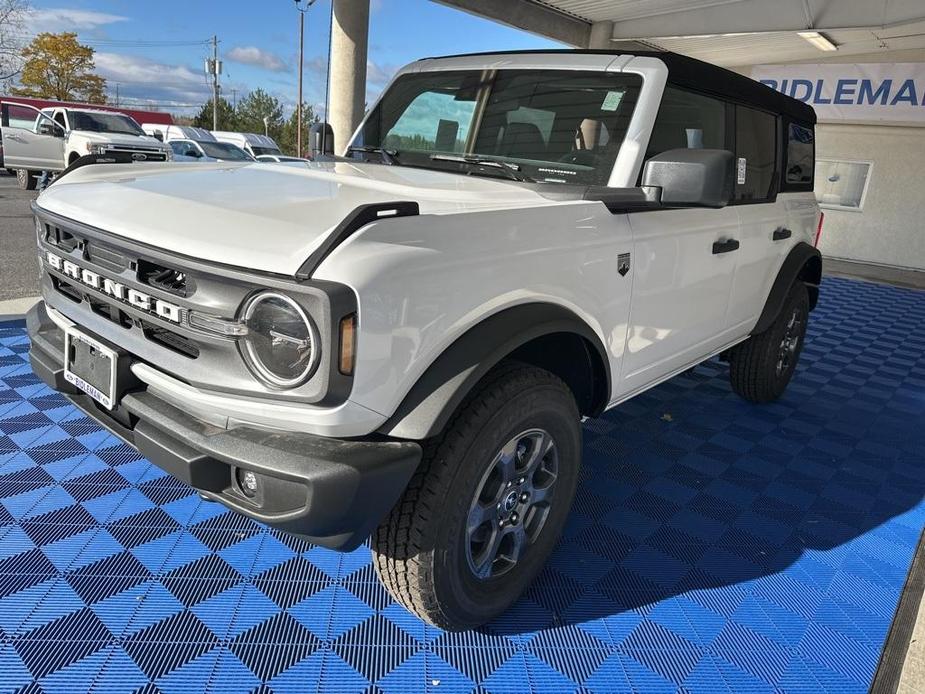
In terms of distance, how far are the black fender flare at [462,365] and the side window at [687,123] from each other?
105 centimetres

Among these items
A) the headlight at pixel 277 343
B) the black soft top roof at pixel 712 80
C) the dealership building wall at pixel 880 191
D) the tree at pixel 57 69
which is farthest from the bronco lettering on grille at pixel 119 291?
the tree at pixel 57 69

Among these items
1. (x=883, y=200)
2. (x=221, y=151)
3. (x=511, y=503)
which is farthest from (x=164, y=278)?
(x=221, y=151)

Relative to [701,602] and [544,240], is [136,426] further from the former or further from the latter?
[701,602]

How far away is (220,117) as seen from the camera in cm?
6062

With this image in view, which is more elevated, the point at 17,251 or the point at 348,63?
the point at 348,63

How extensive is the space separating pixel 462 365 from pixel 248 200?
2.60 feet

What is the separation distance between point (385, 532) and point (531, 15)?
1370cm

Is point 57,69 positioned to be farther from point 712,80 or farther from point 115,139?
point 712,80

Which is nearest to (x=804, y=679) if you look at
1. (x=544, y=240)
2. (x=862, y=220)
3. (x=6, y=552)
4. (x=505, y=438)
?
(x=505, y=438)

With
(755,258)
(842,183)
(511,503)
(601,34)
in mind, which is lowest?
(511,503)

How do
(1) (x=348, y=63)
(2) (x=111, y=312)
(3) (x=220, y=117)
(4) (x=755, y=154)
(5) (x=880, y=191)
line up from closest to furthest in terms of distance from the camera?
(2) (x=111, y=312) → (4) (x=755, y=154) → (1) (x=348, y=63) → (5) (x=880, y=191) → (3) (x=220, y=117)

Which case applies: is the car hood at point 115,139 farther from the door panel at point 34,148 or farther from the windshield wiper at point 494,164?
the windshield wiper at point 494,164

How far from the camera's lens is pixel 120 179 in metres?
2.35

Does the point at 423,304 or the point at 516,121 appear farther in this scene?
the point at 516,121
